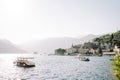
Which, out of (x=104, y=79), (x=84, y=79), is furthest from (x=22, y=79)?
(x=104, y=79)

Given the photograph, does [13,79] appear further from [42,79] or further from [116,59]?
[116,59]

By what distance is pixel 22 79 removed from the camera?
84.2m

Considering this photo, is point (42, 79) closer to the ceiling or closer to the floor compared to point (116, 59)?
closer to the floor

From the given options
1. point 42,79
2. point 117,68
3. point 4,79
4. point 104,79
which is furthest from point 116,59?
point 4,79

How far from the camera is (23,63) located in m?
150

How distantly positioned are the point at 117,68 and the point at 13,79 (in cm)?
5671

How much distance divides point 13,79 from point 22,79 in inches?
136

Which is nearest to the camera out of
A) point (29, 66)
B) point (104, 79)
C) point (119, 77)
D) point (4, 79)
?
point (119, 77)

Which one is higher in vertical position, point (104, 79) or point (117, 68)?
point (117, 68)

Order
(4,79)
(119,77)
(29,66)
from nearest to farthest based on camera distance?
1. (119,77)
2. (4,79)
3. (29,66)

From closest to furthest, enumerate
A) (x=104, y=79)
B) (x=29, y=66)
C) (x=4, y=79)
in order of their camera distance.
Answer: (x=104, y=79), (x=4, y=79), (x=29, y=66)

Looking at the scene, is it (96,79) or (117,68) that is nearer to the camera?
(117,68)

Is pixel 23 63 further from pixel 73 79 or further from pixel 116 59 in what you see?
pixel 116 59

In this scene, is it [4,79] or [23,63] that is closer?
[4,79]
